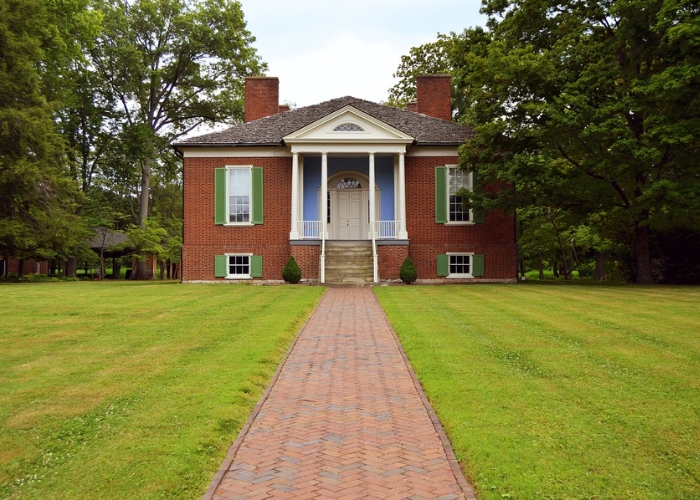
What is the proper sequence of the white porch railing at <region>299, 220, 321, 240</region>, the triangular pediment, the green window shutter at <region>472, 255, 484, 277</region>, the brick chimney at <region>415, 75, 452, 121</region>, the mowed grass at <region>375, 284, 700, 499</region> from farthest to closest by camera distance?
the brick chimney at <region>415, 75, 452, 121</region> < the green window shutter at <region>472, 255, 484, 277</region> < the white porch railing at <region>299, 220, 321, 240</region> < the triangular pediment < the mowed grass at <region>375, 284, 700, 499</region>

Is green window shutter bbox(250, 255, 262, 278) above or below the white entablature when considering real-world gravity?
below

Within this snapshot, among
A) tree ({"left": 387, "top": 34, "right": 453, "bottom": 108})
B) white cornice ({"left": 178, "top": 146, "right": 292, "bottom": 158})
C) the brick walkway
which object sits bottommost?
the brick walkway

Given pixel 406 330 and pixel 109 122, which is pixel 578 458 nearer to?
pixel 406 330

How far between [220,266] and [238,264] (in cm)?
75

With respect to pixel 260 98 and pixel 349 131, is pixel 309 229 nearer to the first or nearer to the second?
pixel 349 131

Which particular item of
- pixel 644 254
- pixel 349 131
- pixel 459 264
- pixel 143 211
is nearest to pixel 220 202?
pixel 349 131

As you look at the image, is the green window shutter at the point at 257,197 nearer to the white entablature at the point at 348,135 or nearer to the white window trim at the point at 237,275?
the white window trim at the point at 237,275

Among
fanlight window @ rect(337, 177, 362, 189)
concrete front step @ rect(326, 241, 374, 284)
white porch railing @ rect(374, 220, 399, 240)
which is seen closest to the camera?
concrete front step @ rect(326, 241, 374, 284)

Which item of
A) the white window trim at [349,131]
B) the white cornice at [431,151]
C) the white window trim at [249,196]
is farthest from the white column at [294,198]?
the white cornice at [431,151]

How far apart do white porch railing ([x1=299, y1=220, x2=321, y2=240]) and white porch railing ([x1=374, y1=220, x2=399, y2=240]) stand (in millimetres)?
2491

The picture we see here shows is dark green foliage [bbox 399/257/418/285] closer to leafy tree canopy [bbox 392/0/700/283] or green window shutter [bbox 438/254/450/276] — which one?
green window shutter [bbox 438/254/450/276]

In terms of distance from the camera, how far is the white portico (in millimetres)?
24156

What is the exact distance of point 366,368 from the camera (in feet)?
27.2

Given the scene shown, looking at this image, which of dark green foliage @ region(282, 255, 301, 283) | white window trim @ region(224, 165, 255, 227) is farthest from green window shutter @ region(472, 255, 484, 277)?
white window trim @ region(224, 165, 255, 227)
